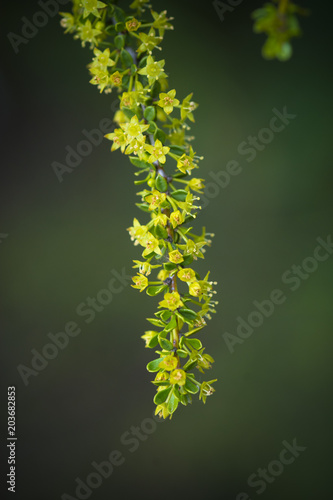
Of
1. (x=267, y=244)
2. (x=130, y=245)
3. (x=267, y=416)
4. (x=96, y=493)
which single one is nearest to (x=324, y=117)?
(x=267, y=244)

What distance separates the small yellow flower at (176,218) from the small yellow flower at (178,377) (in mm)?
301

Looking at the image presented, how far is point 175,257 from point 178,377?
242mm

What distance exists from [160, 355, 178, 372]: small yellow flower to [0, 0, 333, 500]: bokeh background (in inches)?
55.6

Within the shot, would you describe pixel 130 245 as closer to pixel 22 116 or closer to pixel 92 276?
pixel 92 276

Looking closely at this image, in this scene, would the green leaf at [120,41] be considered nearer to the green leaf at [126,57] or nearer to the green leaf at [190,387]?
the green leaf at [126,57]

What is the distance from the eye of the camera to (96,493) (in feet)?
7.19

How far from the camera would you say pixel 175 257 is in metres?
0.81

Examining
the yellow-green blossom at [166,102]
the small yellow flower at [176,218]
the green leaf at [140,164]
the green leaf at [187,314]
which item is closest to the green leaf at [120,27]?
the yellow-green blossom at [166,102]

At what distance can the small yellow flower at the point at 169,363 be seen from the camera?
2.62 ft

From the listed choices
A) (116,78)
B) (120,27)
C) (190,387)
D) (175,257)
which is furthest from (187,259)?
(120,27)

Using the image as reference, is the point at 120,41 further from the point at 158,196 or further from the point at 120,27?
the point at 158,196

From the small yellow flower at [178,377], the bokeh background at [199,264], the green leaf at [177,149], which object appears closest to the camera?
the small yellow flower at [178,377]

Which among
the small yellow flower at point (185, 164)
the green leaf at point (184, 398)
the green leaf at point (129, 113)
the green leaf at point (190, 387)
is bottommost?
the green leaf at point (184, 398)

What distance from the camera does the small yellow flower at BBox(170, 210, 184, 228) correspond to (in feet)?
2.69
